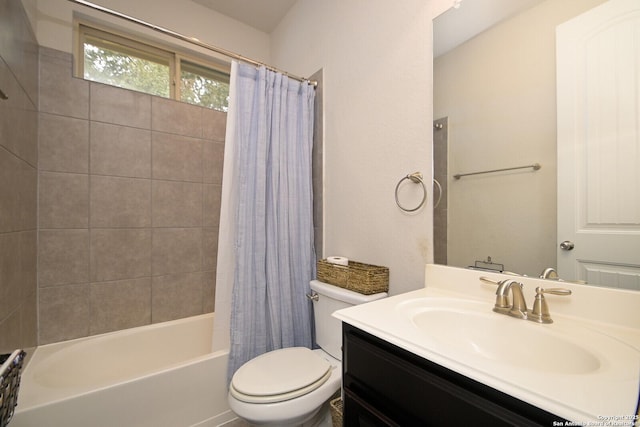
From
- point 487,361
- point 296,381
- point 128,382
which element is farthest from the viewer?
point 128,382

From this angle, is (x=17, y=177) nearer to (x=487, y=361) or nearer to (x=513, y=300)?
(x=487, y=361)

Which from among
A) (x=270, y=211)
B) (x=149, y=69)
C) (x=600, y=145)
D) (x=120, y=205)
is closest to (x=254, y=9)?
(x=149, y=69)

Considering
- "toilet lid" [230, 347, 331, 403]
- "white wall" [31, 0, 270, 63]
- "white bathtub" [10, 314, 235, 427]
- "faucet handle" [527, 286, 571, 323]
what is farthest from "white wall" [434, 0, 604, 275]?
"white wall" [31, 0, 270, 63]

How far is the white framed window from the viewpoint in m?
1.74

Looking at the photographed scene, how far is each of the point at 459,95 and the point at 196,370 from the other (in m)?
1.80

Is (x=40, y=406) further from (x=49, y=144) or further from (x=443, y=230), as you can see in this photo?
(x=443, y=230)

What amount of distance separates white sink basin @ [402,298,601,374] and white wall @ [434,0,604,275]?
0.22m

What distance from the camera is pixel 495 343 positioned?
79 cm

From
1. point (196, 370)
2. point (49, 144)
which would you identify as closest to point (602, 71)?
point (196, 370)

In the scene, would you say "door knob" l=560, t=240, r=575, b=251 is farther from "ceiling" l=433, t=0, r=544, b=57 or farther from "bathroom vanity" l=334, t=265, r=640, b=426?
"ceiling" l=433, t=0, r=544, b=57

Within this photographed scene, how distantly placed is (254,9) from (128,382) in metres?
2.53

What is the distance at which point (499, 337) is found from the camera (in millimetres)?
785

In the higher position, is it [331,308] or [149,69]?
[149,69]

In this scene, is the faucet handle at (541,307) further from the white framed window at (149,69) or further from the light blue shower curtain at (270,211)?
the white framed window at (149,69)
